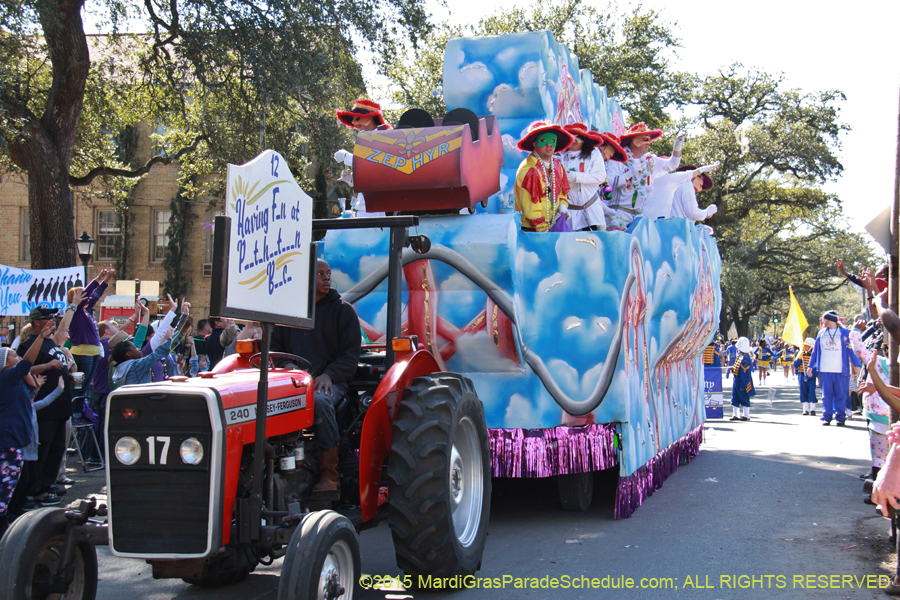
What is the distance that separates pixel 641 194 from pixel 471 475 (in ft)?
20.5

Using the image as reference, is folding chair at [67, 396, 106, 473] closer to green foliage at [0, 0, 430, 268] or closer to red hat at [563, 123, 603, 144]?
green foliage at [0, 0, 430, 268]

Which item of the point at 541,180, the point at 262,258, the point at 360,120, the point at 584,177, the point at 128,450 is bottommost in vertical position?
the point at 128,450

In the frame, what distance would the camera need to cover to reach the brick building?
32156 mm

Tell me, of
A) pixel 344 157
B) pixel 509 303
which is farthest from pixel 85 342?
pixel 509 303

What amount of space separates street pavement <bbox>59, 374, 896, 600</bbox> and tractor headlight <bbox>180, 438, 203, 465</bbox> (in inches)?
59.4

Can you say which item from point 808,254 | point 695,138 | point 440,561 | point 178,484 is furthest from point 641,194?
point 808,254

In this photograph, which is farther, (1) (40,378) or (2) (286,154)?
(2) (286,154)

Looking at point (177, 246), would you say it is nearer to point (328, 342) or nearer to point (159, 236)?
point (159, 236)

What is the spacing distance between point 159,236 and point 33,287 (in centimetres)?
2310

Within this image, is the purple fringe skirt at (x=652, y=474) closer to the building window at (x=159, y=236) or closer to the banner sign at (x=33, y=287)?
the banner sign at (x=33, y=287)

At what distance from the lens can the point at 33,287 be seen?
1062 centimetres

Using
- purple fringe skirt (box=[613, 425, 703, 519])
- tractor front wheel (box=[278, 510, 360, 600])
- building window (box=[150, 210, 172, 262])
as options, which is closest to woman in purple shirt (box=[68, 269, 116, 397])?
purple fringe skirt (box=[613, 425, 703, 519])

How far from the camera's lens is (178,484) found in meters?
3.86

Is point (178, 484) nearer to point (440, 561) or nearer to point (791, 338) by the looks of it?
point (440, 561)
